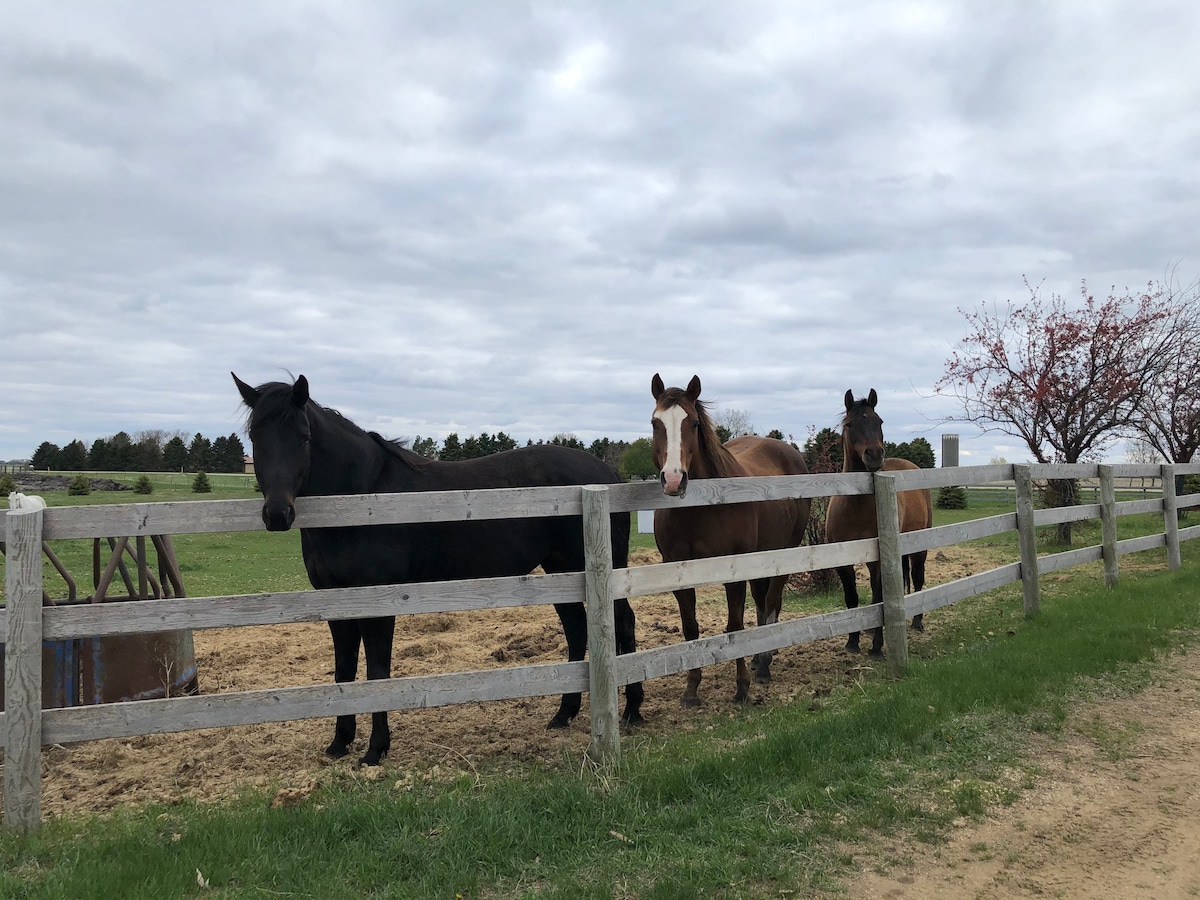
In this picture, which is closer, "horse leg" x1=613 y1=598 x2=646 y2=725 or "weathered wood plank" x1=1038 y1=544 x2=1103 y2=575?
"horse leg" x1=613 y1=598 x2=646 y2=725

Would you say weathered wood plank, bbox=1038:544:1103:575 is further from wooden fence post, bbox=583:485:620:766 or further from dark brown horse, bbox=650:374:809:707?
wooden fence post, bbox=583:485:620:766

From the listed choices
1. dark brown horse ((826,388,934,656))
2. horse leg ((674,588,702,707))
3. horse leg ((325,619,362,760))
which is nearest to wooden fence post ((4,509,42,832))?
horse leg ((325,619,362,760))

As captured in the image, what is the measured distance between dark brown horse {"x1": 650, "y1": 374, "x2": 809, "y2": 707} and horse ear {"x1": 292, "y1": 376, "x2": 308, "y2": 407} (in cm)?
213

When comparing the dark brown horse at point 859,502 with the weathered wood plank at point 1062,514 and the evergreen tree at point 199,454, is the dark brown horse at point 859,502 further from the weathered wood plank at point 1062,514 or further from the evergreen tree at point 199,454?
the evergreen tree at point 199,454

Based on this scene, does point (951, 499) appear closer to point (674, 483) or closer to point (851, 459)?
point (851, 459)

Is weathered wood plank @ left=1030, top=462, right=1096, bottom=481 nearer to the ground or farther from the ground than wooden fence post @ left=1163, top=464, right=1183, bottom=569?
farther from the ground

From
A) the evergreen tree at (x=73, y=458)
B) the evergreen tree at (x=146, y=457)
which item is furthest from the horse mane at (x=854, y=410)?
the evergreen tree at (x=73, y=458)

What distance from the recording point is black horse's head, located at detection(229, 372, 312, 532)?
3699 millimetres

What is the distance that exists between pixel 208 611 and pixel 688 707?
10.7 ft

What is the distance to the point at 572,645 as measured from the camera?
5219mm

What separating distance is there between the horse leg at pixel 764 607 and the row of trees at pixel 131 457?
54062 mm

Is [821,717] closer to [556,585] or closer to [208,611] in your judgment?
[556,585]

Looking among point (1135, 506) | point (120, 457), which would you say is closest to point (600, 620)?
point (1135, 506)

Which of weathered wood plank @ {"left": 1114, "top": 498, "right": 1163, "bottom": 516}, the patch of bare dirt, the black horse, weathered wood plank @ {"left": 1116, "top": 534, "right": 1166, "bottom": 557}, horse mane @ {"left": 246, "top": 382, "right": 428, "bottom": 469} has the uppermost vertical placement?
horse mane @ {"left": 246, "top": 382, "right": 428, "bottom": 469}
